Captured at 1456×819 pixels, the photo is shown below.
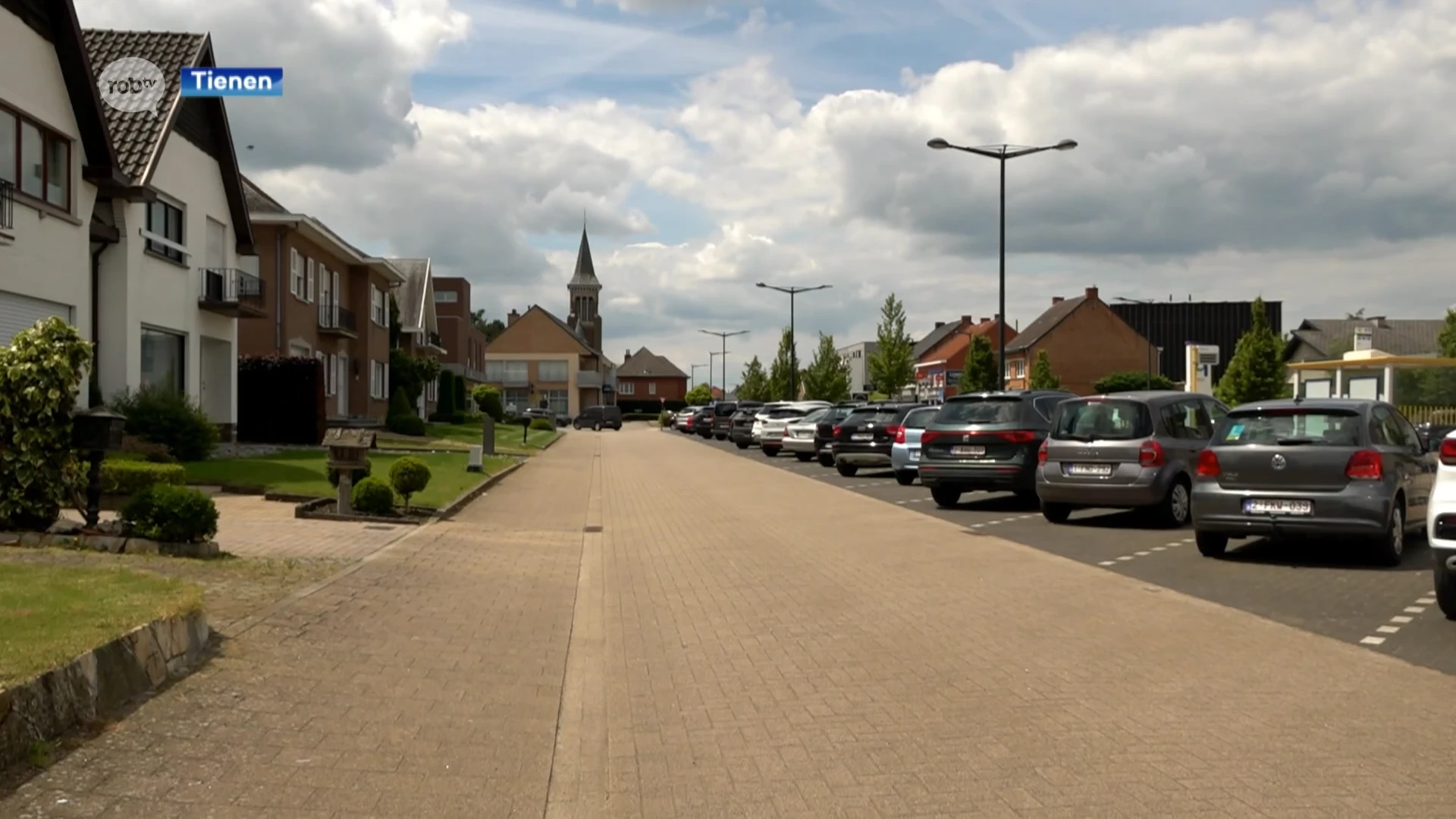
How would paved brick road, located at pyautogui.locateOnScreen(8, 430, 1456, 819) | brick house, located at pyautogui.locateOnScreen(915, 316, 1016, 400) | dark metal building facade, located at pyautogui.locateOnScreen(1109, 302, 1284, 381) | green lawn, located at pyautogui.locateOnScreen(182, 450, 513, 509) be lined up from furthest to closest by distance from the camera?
brick house, located at pyautogui.locateOnScreen(915, 316, 1016, 400)
dark metal building facade, located at pyautogui.locateOnScreen(1109, 302, 1284, 381)
green lawn, located at pyautogui.locateOnScreen(182, 450, 513, 509)
paved brick road, located at pyautogui.locateOnScreen(8, 430, 1456, 819)

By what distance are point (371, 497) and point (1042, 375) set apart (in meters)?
72.2

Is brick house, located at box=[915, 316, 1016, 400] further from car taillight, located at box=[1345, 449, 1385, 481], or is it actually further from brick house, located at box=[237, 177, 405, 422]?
car taillight, located at box=[1345, 449, 1385, 481]

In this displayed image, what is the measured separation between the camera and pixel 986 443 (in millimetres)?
18922

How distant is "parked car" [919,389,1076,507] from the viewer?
18734 millimetres

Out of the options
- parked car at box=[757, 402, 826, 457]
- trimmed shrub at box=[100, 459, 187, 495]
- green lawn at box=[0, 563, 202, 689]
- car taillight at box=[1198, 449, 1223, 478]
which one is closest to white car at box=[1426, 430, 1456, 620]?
car taillight at box=[1198, 449, 1223, 478]

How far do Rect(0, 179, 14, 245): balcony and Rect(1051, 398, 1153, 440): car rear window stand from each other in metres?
14.6

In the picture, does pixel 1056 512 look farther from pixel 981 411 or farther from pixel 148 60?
pixel 148 60

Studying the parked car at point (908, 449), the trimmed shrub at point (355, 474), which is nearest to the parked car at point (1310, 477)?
the trimmed shrub at point (355, 474)

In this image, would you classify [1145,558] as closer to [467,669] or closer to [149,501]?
[467,669]

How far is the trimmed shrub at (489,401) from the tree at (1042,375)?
34.1 m

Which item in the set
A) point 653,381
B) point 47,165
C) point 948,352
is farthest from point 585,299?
point 47,165

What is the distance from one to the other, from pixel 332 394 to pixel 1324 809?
1690 inches

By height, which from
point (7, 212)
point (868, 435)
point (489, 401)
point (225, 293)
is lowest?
point (868, 435)

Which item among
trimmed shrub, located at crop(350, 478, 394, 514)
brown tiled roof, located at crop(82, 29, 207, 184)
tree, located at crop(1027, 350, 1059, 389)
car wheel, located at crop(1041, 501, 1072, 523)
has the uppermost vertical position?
brown tiled roof, located at crop(82, 29, 207, 184)
